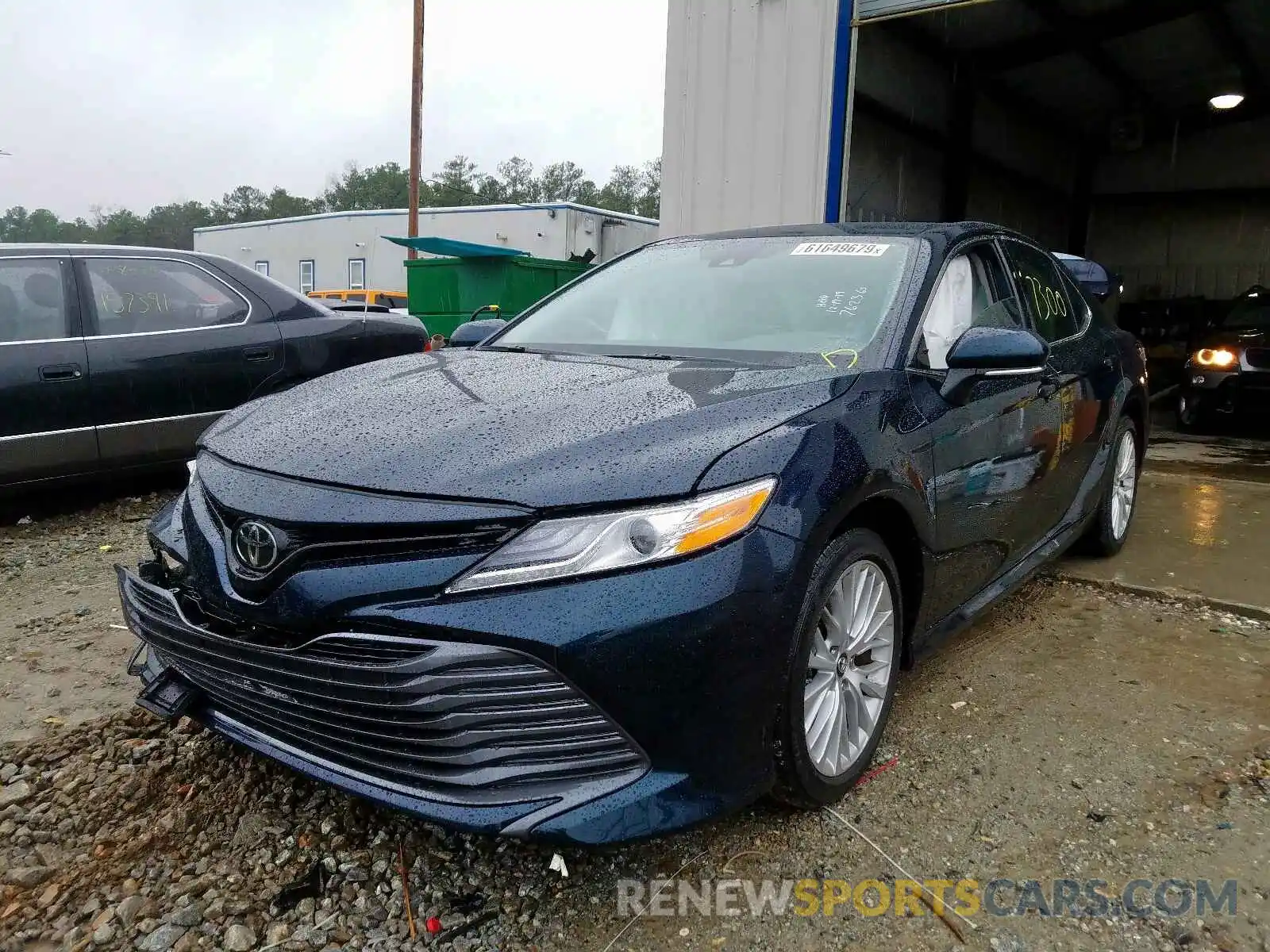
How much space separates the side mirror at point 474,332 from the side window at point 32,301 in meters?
2.56

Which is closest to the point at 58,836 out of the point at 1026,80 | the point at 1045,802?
the point at 1045,802

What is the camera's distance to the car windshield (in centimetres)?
951

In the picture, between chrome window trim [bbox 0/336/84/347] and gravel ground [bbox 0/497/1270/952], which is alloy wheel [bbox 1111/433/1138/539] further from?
chrome window trim [bbox 0/336/84/347]

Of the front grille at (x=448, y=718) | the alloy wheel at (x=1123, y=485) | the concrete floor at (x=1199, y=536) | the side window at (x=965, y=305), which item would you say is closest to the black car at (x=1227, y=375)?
the concrete floor at (x=1199, y=536)

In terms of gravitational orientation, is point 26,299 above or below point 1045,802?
above

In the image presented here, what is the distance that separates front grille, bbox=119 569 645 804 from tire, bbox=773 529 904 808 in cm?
43

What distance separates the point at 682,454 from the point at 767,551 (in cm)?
25

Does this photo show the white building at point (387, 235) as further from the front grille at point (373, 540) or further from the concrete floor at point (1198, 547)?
the front grille at point (373, 540)

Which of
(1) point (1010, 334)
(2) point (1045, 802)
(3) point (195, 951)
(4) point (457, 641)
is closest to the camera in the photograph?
(4) point (457, 641)

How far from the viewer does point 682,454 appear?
188 centimetres

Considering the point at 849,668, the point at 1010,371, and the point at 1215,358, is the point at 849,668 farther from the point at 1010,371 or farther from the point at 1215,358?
the point at 1215,358

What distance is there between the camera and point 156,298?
512 cm

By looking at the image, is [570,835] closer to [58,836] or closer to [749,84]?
[58,836]

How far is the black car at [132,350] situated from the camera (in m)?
4.65
